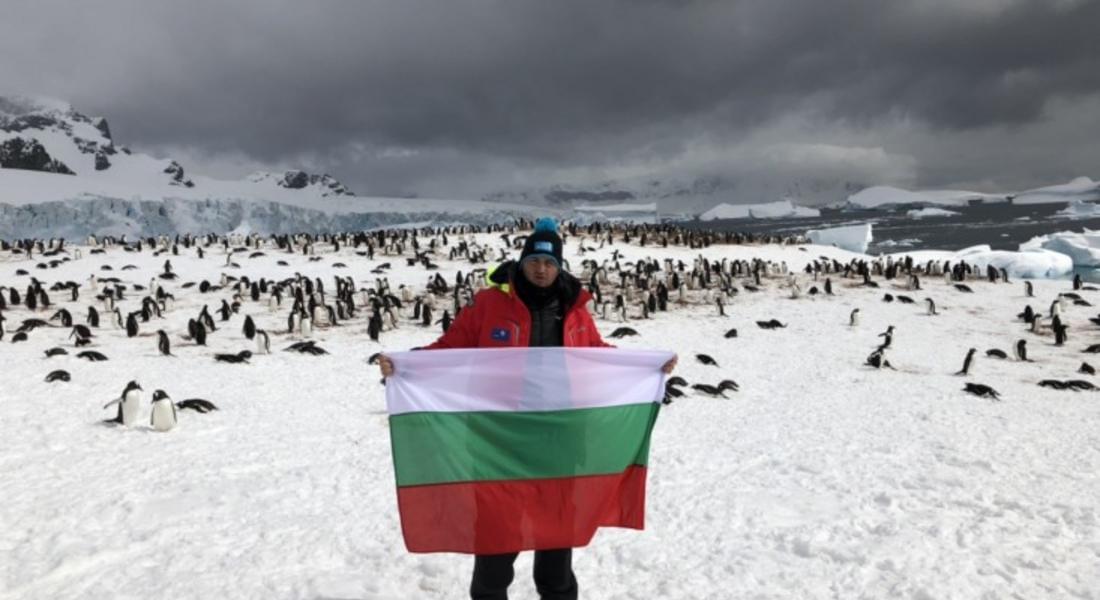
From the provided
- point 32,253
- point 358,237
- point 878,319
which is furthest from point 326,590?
point 32,253

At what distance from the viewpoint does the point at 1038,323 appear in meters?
17.5

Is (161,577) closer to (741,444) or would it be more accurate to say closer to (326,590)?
(326,590)

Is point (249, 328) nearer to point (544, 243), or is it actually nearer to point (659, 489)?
point (659, 489)

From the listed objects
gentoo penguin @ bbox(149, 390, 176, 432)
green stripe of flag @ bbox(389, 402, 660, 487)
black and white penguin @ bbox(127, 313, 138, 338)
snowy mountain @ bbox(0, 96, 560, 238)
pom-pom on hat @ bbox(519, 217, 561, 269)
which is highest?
snowy mountain @ bbox(0, 96, 560, 238)

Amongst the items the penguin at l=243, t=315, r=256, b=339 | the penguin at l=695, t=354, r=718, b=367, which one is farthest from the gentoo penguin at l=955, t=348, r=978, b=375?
the penguin at l=243, t=315, r=256, b=339

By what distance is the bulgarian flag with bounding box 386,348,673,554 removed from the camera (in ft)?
12.0

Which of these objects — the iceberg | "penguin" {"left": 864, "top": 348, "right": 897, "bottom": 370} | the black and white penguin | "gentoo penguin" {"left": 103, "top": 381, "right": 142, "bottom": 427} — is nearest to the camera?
"gentoo penguin" {"left": 103, "top": 381, "right": 142, "bottom": 427}

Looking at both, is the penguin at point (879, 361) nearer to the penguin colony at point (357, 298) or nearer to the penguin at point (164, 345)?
the penguin colony at point (357, 298)

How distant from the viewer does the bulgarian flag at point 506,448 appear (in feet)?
12.0

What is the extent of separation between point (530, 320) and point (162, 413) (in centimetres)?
700

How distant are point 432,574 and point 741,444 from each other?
4.90m

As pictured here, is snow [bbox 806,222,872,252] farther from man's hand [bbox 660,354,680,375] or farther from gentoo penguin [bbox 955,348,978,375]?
man's hand [bbox 660,354,680,375]

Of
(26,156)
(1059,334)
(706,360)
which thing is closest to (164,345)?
(706,360)

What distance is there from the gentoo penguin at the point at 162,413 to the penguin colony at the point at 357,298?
0.06 feet
